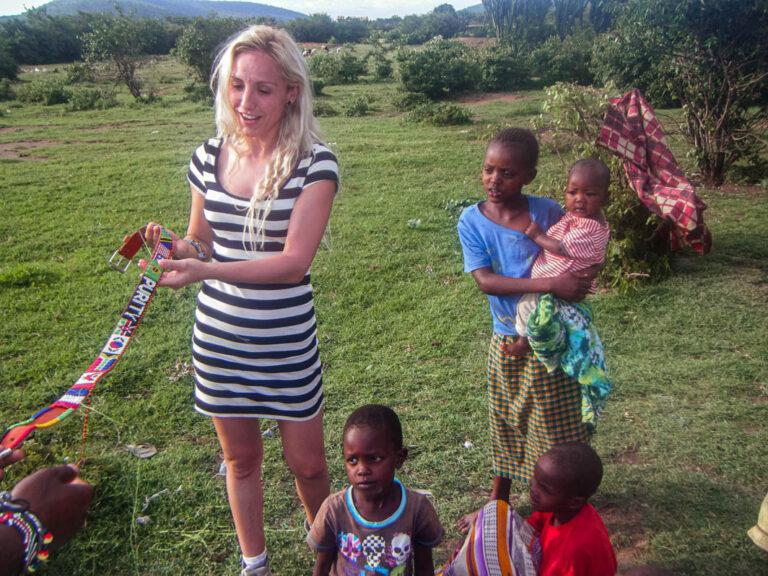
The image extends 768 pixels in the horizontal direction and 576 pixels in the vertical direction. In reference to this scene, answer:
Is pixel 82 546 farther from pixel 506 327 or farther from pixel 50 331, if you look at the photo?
pixel 50 331

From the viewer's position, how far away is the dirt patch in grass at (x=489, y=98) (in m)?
17.0

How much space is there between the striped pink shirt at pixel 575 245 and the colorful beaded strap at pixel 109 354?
4.31ft

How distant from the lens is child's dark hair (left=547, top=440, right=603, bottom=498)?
2.10m

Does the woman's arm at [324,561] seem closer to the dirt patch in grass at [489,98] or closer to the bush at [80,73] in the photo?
the dirt patch in grass at [489,98]

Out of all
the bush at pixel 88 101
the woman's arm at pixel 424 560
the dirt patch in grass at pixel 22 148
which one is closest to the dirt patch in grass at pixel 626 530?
the woman's arm at pixel 424 560

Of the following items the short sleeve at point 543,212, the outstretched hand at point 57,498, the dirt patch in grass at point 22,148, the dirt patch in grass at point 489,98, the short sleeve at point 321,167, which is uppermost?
the short sleeve at point 321,167

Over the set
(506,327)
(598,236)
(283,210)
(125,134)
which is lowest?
(125,134)

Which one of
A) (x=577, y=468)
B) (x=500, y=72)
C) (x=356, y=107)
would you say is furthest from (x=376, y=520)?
(x=500, y=72)

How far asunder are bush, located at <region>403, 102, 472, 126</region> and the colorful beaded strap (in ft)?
37.0

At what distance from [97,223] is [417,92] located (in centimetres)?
1123

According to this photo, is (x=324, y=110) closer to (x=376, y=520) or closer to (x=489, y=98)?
(x=489, y=98)

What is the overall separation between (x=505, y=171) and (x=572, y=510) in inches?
46.7

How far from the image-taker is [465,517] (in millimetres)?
2719

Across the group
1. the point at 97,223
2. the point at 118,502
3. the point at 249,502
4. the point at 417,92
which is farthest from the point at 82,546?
the point at 417,92
